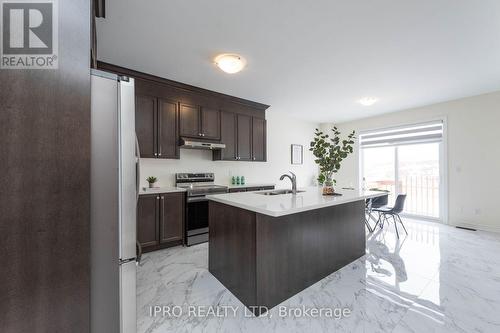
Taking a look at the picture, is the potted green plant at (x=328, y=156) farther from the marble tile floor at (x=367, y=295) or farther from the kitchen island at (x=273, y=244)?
the marble tile floor at (x=367, y=295)

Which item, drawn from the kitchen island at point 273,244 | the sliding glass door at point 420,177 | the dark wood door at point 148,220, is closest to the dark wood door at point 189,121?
the dark wood door at point 148,220

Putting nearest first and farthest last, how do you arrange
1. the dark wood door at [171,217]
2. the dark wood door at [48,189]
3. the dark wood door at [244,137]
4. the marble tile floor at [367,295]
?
the dark wood door at [48,189]
the marble tile floor at [367,295]
the dark wood door at [171,217]
the dark wood door at [244,137]

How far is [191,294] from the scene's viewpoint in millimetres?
1988

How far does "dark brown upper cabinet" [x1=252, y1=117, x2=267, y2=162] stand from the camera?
4.42 meters

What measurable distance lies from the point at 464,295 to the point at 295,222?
169 centimetres

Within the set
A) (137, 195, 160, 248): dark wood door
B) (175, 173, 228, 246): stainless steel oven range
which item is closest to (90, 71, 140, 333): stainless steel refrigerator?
(137, 195, 160, 248): dark wood door

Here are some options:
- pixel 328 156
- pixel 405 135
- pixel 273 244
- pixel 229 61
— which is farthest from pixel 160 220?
pixel 405 135

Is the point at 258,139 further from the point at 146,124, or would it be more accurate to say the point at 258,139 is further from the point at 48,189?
the point at 48,189

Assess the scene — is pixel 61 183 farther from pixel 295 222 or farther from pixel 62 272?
pixel 295 222

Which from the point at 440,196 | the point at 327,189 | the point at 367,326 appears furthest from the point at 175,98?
the point at 440,196

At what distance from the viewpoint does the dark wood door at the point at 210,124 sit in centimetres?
368

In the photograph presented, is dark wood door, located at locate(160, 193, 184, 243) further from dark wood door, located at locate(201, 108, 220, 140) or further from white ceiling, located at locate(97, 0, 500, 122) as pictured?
white ceiling, located at locate(97, 0, 500, 122)

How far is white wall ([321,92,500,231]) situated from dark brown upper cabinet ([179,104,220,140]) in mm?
4608

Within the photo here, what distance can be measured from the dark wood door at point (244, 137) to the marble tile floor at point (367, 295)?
6.41 feet
